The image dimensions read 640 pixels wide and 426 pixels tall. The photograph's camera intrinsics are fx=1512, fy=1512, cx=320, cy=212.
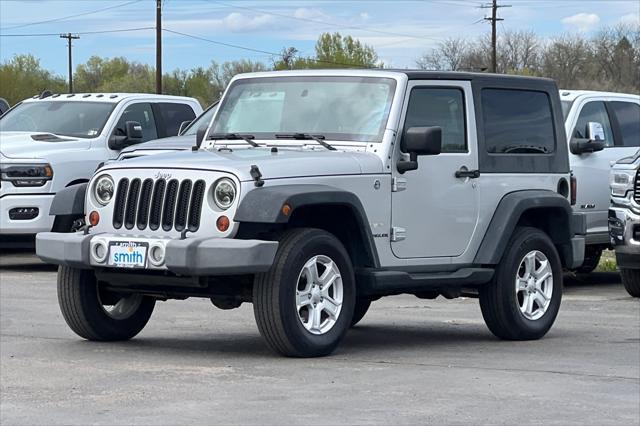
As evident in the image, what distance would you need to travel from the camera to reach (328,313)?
9.98 metres

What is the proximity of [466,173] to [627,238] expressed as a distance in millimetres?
4045

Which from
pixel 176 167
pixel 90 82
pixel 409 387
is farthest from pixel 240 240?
pixel 90 82

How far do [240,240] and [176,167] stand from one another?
0.82m

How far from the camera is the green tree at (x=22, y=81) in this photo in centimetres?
8527

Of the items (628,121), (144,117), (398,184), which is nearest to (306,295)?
(398,184)

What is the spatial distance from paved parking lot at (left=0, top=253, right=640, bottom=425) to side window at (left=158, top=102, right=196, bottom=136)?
6.69m

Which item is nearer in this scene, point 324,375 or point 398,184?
point 324,375

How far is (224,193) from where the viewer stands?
9578mm

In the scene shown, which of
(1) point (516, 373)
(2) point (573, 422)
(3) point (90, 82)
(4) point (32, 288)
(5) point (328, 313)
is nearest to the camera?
(2) point (573, 422)

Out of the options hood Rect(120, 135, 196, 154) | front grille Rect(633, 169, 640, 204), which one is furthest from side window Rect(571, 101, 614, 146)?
hood Rect(120, 135, 196, 154)

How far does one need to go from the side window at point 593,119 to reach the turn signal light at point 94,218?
7441 millimetres

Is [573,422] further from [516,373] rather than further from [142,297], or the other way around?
[142,297]

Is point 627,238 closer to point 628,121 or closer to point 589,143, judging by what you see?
point 589,143

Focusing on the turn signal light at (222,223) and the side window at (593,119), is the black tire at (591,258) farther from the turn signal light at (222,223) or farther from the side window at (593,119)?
the turn signal light at (222,223)
